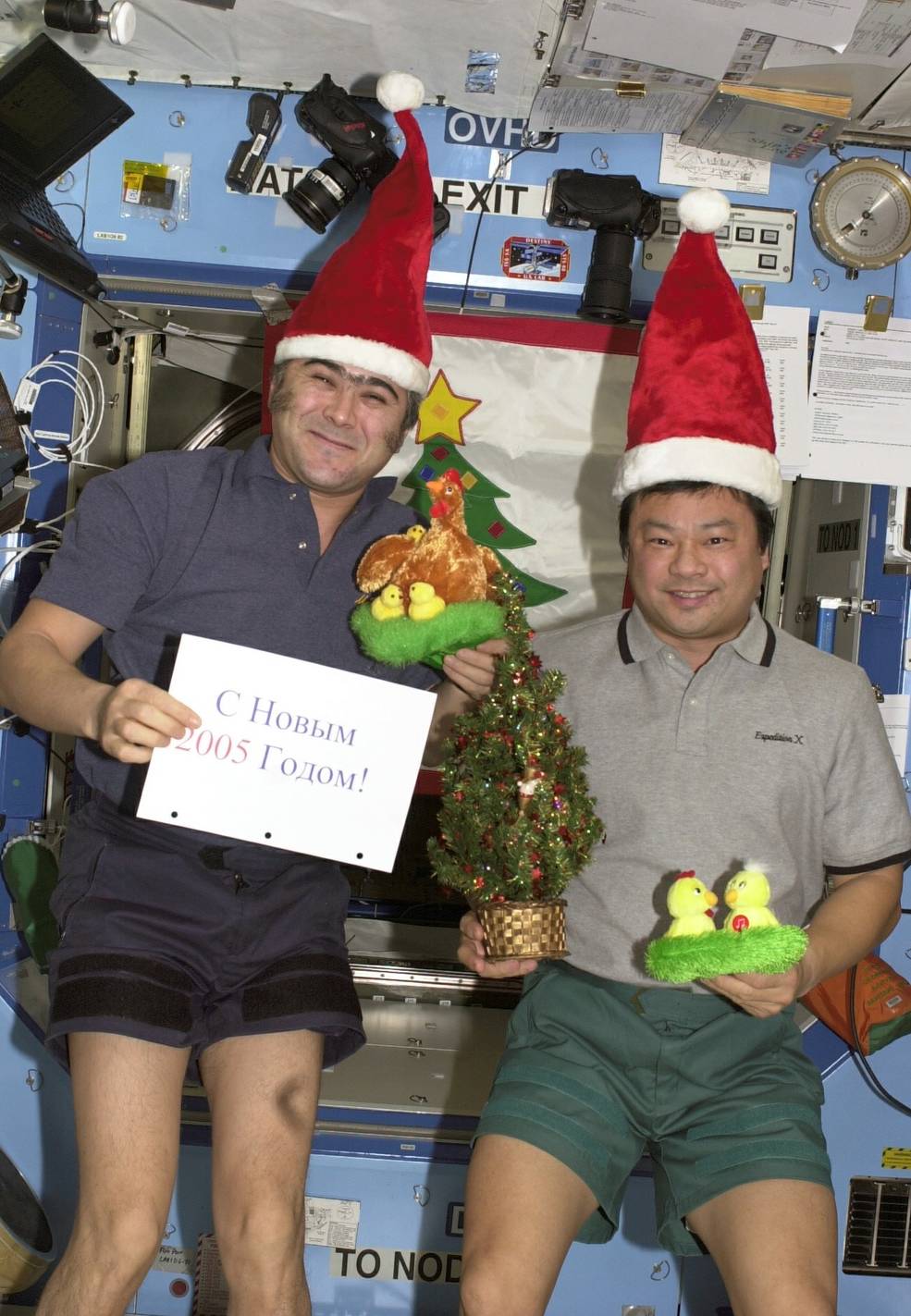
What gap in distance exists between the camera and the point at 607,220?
2.57 m

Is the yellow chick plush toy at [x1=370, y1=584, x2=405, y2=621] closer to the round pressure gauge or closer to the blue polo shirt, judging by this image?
the blue polo shirt

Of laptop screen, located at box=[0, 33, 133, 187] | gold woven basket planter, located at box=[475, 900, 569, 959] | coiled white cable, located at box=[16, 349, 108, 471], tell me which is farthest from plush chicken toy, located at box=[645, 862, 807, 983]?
laptop screen, located at box=[0, 33, 133, 187]

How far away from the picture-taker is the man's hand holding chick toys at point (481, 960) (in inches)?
65.2

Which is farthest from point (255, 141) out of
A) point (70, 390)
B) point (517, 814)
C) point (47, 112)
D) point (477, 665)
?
point (517, 814)

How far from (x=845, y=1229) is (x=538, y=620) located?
151cm

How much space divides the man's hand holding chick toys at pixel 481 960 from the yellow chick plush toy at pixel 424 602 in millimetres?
453

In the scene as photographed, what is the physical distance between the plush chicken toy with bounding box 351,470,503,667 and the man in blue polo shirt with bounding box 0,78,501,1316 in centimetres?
7

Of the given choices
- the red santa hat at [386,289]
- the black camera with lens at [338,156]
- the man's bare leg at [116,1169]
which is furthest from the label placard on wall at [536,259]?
the man's bare leg at [116,1169]

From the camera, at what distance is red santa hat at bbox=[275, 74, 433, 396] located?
1967 mm

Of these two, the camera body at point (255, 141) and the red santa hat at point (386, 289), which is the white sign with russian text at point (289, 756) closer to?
the red santa hat at point (386, 289)

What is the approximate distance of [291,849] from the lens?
180cm

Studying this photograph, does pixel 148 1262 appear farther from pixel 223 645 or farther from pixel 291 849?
pixel 223 645

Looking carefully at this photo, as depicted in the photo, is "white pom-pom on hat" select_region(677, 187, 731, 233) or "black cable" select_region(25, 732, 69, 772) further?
"black cable" select_region(25, 732, 69, 772)

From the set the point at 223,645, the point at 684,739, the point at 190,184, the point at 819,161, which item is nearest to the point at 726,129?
the point at 819,161
